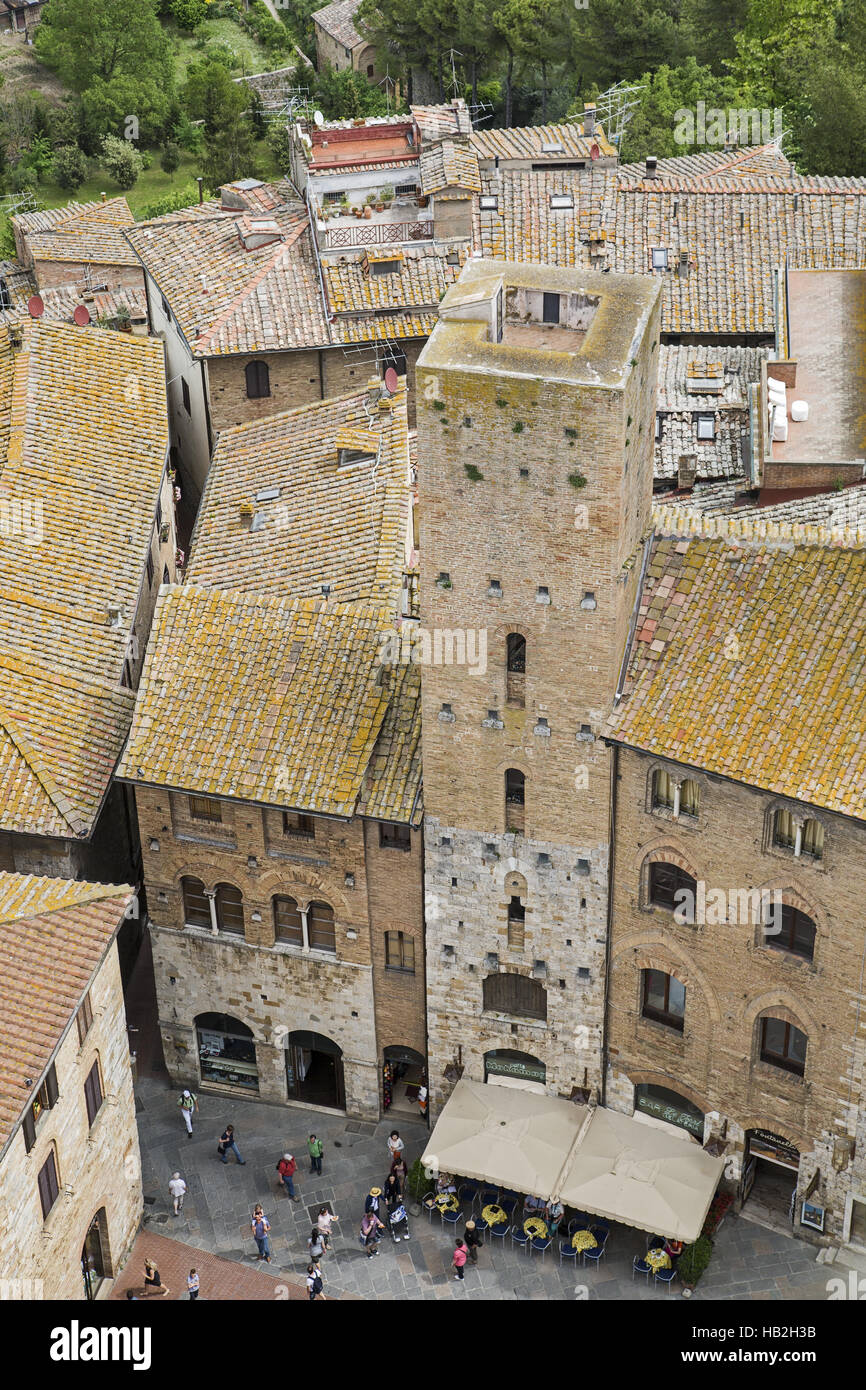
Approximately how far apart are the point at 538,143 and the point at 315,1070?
3668cm

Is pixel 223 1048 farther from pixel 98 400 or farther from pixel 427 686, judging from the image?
pixel 98 400

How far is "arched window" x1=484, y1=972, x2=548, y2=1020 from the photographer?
47.6 m

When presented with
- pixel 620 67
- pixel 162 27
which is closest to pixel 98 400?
pixel 620 67

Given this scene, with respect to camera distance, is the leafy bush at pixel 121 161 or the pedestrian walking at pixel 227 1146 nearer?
the pedestrian walking at pixel 227 1146

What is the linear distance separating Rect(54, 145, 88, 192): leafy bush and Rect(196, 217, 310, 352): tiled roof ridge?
4069 cm

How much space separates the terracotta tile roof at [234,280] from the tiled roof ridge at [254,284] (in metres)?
0.03

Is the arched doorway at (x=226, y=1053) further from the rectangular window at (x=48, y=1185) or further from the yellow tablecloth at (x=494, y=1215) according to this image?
the rectangular window at (x=48, y=1185)

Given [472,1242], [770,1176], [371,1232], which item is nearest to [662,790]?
[770,1176]

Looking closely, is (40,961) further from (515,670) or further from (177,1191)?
(515,670)

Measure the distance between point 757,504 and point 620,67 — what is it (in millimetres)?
46857

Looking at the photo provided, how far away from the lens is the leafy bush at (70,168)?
105250mm

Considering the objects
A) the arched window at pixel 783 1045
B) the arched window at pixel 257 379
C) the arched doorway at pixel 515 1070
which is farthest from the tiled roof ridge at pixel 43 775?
the arched window at pixel 257 379

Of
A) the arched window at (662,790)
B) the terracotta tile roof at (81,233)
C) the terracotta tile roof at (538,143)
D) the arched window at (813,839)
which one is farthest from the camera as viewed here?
the terracotta tile roof at (81,233)

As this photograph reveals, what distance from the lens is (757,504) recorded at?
53.2m
